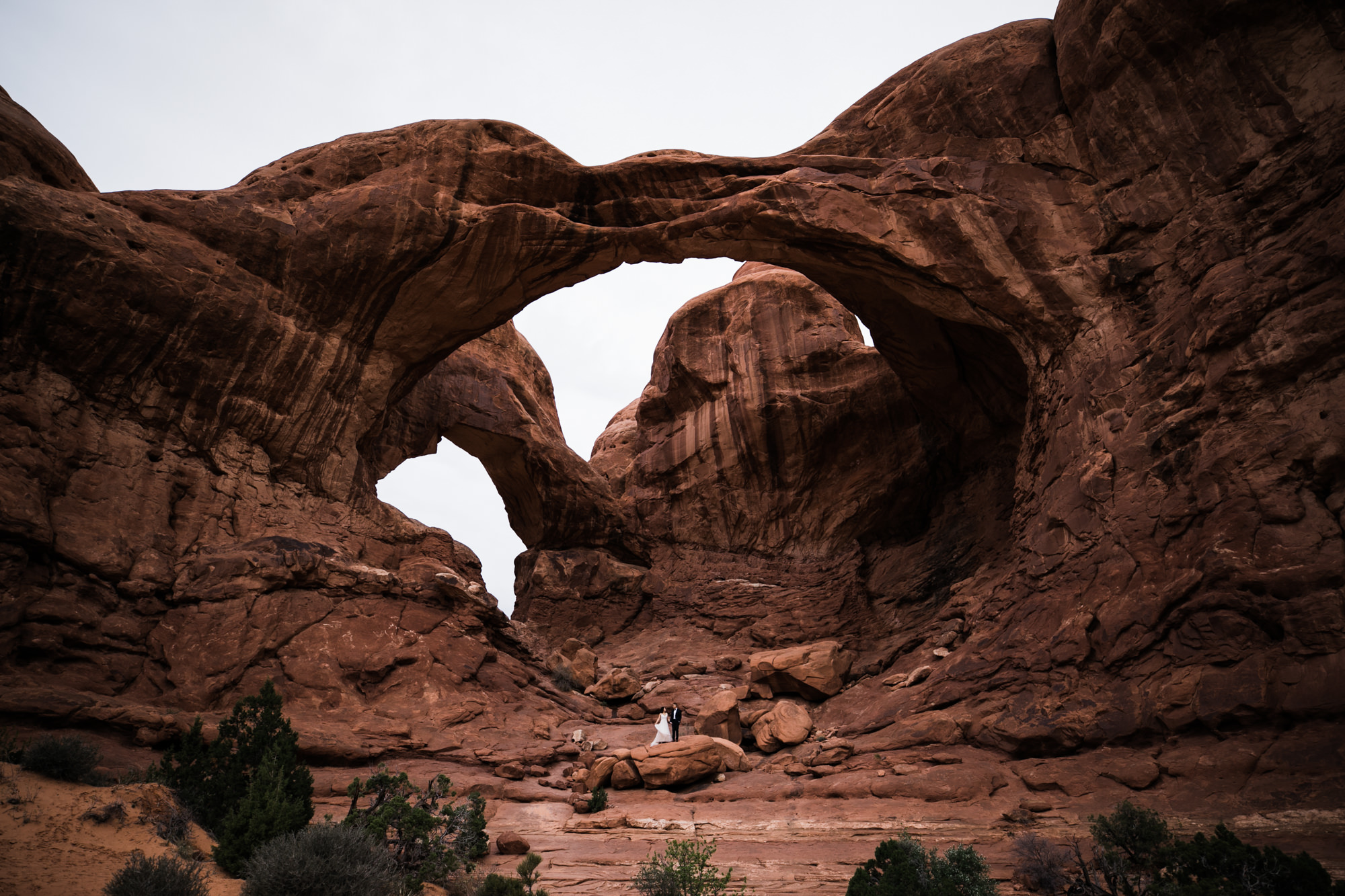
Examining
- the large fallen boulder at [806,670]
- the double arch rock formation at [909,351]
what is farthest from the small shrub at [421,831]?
the large fallen boulder at [806,670]

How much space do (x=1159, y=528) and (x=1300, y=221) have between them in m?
5.66

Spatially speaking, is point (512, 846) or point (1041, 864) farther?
point (512, 846)

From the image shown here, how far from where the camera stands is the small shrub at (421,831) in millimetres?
8281

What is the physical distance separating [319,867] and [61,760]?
15.8ft

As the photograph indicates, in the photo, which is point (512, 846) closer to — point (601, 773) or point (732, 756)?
point (601, 773)

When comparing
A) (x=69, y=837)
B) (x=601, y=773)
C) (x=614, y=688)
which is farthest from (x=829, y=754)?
(x=69, y=837)

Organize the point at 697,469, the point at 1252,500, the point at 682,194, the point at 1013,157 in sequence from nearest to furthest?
the point at 1252,500 → the point at 1013,157 → the point at 682,194 → the point at 697,469

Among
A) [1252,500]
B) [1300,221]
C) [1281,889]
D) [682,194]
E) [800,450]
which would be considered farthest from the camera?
[800,450]

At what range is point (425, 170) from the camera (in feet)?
61.7

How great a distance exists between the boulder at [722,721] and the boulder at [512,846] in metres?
6.13

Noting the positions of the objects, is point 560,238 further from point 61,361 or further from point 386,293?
point 61,361

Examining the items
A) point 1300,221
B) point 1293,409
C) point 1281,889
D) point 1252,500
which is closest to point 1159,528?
point 1252,500

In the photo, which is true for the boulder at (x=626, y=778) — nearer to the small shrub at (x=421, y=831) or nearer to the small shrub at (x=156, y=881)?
the small shrub at (x=421, y=831)

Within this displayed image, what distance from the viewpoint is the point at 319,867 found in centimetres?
662
